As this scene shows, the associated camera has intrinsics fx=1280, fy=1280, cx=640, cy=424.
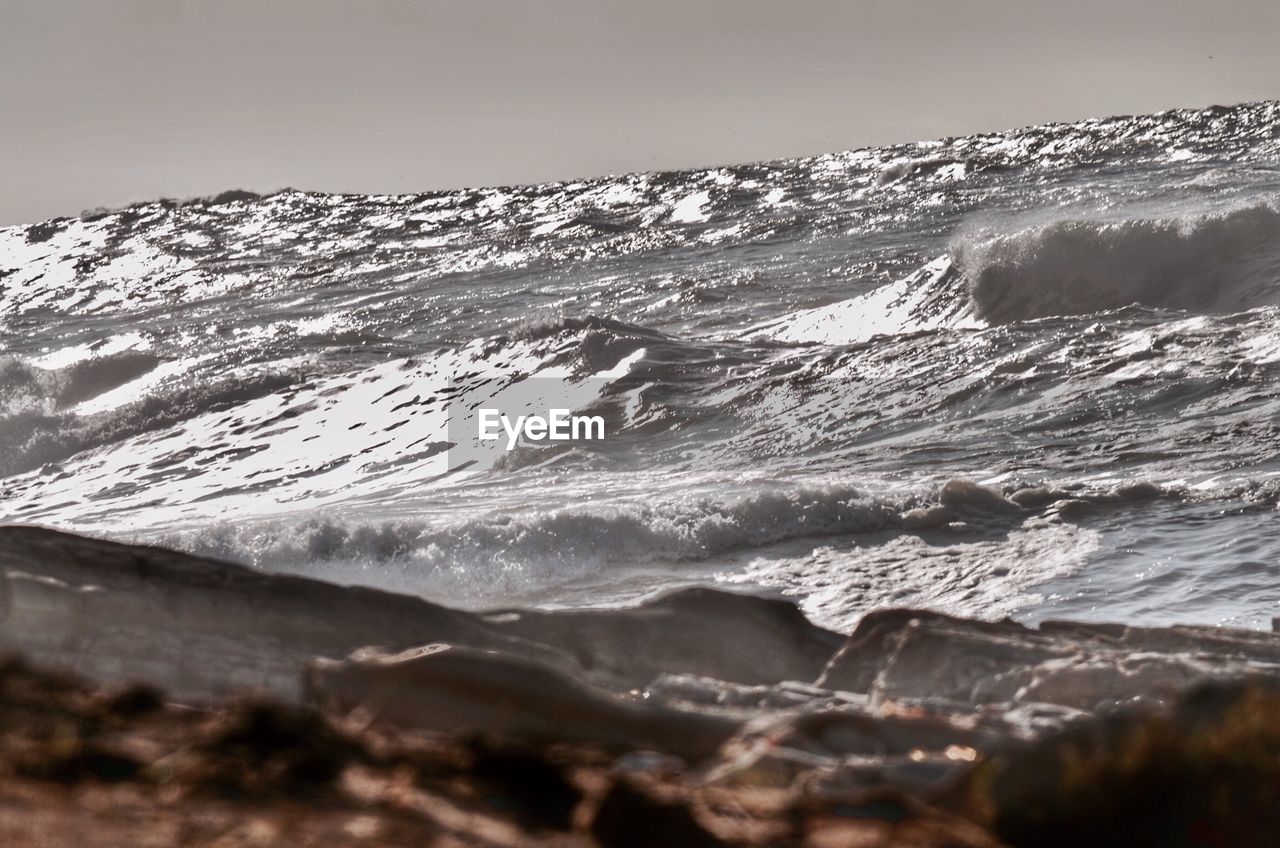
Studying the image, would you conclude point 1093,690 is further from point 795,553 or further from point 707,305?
point 707,305

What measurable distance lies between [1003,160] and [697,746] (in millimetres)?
33284

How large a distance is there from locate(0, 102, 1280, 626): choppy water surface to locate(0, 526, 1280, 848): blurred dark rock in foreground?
3729mm

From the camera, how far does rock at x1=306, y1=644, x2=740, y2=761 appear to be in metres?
1.23

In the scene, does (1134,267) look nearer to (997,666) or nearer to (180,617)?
(997,666)

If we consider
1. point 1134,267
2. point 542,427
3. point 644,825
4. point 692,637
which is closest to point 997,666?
point 692,637

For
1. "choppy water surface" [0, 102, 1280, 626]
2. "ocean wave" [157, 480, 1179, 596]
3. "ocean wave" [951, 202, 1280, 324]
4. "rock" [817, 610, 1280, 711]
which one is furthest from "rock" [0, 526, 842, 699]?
"ocean wave" [951, 202, 1280, 324]

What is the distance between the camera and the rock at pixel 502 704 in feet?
4.04

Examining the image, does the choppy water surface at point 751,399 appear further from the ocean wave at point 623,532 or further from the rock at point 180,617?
the rock at point 180,617

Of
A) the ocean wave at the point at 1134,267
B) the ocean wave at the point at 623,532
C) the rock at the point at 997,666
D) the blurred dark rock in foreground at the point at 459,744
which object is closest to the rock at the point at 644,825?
the blurred dark rock in foreground at the point at 459,744

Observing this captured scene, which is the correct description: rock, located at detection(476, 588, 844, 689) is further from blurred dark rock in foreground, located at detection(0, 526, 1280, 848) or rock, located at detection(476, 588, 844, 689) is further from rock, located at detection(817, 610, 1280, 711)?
blurred dark rock in foreground, located at detection(0, 526, 1280, 848)

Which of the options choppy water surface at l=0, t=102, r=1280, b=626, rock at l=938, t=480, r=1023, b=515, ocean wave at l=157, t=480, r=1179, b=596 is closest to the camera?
choppy water surface at l=0, t=102, r=1280, b=626

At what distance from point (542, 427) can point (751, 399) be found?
198cm

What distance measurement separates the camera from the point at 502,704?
1.28 meters

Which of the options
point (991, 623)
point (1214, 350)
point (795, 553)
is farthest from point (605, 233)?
point (991, 623)
